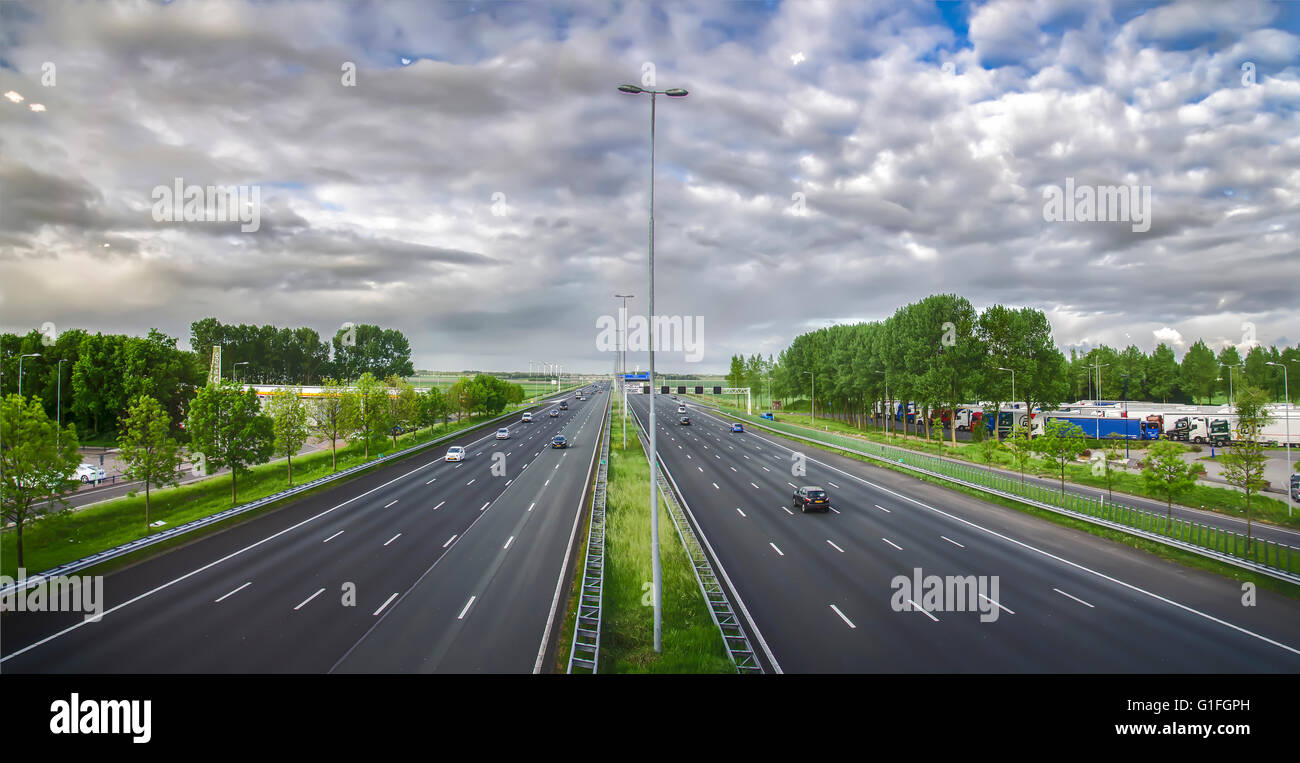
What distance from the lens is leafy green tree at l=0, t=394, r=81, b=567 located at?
21344mm

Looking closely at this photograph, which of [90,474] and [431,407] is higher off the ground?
[431,407]

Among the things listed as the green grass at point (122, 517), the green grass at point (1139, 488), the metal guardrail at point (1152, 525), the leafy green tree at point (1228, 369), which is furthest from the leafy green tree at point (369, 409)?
the leafy green tree at point (1228, 369)

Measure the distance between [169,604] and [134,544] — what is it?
8889 millimetres

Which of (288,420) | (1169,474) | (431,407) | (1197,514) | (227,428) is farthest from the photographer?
(431,407)

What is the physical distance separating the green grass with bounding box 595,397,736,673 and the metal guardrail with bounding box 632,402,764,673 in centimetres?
29

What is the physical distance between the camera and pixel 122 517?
3061 cm

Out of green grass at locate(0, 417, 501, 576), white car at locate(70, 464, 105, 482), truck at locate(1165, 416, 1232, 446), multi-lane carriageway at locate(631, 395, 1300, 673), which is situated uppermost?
truck at locate(1165, 416, 1232, 446)

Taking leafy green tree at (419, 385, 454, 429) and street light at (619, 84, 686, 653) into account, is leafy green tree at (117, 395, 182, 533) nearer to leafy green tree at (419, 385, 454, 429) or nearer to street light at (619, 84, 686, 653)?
street light at (619, 84, 686, 653)

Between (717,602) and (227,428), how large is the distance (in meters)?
33.3

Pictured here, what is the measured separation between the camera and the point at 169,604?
18.6m

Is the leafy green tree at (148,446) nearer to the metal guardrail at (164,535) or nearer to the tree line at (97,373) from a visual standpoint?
the metal guardrail at (164,535)

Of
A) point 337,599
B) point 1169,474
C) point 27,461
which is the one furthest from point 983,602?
point 27,461

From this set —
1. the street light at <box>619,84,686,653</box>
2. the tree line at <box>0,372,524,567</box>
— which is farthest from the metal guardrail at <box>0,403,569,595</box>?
the street light at <box>619,84,686,653</box>

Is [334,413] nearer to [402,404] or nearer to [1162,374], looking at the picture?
[402,404]
